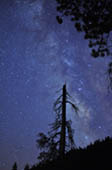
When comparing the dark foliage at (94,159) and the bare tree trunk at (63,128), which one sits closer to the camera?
the dark foliage at (94,159)

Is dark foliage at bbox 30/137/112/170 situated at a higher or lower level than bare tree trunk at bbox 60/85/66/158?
lower

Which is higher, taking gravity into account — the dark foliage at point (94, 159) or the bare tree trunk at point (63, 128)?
the bare tree trunk at point (63, 128)

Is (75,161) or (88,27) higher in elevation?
(88,27)

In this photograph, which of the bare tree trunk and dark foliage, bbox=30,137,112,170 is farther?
the bare tree trunk

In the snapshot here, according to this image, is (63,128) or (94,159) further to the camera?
(63,128)

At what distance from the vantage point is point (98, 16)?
553 cm

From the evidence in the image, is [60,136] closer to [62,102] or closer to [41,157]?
[62,102]

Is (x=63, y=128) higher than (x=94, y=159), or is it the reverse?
(x=63, y=128)

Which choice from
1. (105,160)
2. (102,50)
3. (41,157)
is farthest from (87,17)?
(41,157)

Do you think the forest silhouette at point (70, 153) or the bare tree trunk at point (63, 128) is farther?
the bare tree trunk at point (63, 128)

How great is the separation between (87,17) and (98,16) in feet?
1.33

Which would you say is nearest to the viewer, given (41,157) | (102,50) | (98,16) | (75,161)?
(98,16)

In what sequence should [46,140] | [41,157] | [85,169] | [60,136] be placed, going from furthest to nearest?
[41,157]
[46,140]
[60,136]
[85,169]

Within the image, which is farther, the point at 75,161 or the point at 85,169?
the point at 75,161
